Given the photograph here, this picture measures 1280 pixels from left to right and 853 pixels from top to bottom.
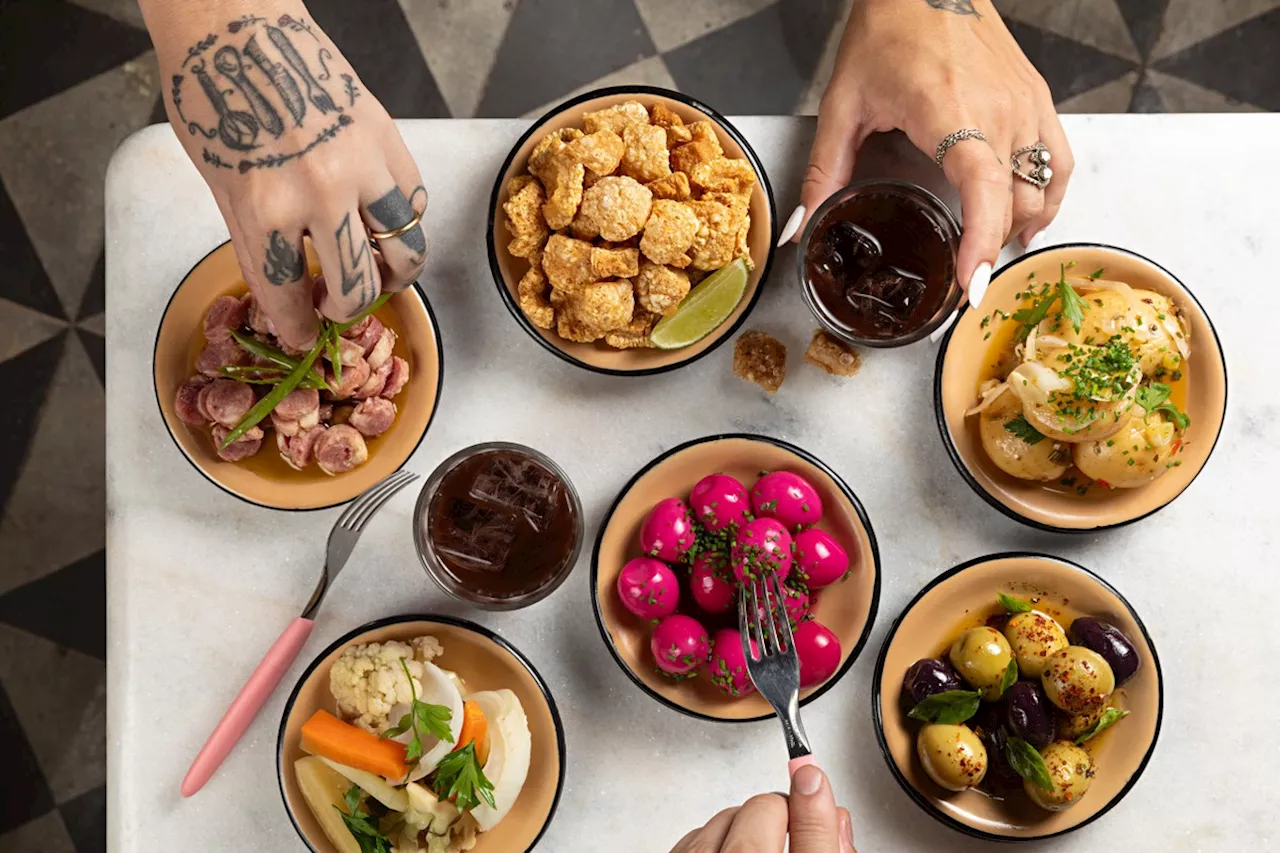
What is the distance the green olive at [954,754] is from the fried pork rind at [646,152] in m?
1.04

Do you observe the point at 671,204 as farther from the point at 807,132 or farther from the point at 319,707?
the point at 319,707

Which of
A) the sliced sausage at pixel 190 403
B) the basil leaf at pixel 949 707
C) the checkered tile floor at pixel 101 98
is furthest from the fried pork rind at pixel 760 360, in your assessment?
the checkered tile floor at pixel 101 98

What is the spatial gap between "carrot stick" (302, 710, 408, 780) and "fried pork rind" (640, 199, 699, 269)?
911mm

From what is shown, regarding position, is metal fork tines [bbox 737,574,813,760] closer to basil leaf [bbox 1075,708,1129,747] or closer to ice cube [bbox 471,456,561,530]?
ice cube [bbox 471,456,561,530]

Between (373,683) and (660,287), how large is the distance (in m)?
0.80

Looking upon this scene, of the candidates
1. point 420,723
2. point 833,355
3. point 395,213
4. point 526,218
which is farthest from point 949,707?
point 395,213

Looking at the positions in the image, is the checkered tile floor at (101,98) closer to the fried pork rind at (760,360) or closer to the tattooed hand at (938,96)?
the tattooed hand at (938,96)

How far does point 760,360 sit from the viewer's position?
A: 6.10ft

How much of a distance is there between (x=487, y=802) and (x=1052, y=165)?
4.69ft

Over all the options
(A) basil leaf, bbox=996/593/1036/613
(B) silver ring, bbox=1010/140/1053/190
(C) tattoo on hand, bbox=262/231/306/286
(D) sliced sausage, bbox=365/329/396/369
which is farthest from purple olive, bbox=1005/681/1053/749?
(C) tattoo on hand, bbox=262/231/306/286

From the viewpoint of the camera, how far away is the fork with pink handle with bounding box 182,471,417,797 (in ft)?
5.81

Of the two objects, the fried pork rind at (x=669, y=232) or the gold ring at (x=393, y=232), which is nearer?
the gold ring at (x=393, y=232)

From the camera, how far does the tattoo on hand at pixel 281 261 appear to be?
4.58 ft

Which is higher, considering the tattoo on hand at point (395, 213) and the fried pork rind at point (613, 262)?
the tattoo on hand at point (395, 213)
